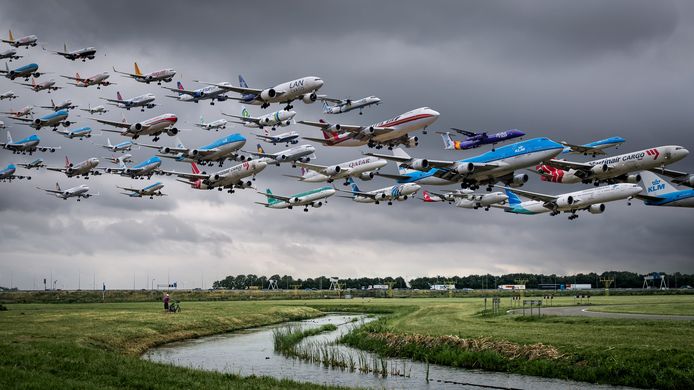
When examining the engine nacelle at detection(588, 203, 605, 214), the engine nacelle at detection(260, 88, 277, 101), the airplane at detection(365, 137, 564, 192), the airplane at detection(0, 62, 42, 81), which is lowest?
the engine nacelle at detection(588, 203, 605, 214)

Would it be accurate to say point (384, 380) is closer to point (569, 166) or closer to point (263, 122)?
point (569, 166)

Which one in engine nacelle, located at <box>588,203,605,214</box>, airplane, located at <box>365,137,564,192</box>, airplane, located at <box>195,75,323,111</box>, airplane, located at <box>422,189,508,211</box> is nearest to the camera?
airplane, located at <box>365,137,564,192</box>

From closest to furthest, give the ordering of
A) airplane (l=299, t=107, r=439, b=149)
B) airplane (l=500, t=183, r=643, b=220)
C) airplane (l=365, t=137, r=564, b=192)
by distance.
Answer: airplane (l=365, t=137, r=564, b=192), airplane (l=299, t=107, r=439, b=149), airplane (l=500, t=183, r=643, b=220)

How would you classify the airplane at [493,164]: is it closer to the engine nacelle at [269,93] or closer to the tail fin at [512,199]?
the engine nacelle at [269,93]

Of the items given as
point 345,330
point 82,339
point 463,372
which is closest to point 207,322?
point 345,330

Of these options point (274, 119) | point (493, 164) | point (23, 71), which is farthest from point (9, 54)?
point (493, 164)

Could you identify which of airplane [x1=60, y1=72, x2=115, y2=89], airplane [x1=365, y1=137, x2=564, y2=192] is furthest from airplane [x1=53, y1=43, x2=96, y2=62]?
airplane [x1=365, y1=137, x2=564, y2=192]

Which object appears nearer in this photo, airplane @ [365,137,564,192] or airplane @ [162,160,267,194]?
airplane @ [365,137,564,192]

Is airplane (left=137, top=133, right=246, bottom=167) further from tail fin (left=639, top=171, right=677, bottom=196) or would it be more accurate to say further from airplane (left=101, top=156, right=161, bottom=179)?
tail fin (left=639, top=171, right=677, bottom=196)

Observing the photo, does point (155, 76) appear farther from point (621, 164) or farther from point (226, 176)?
point (621, 164)
